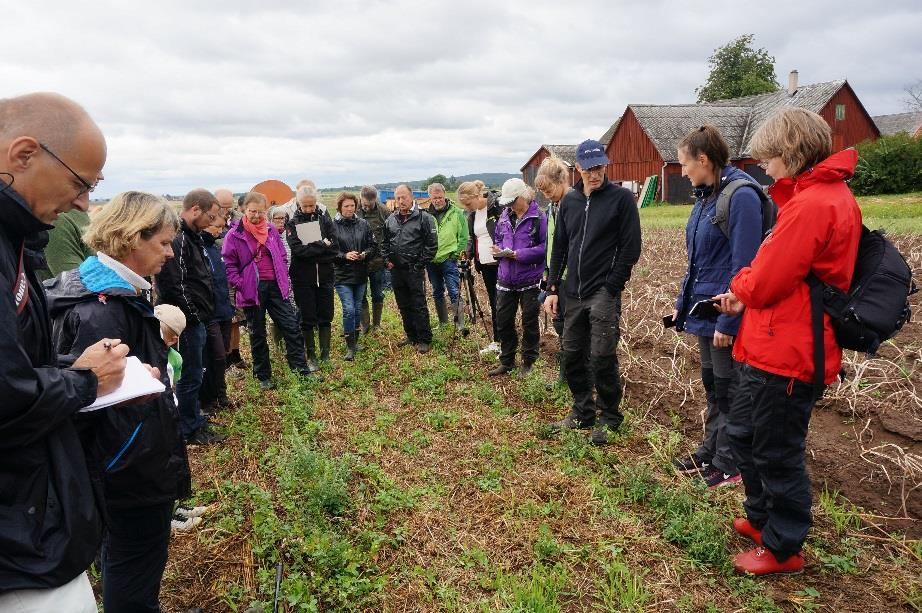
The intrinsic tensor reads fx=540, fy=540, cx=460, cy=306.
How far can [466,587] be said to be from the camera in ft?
10.3

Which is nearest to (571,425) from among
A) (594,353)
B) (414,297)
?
(594,353)

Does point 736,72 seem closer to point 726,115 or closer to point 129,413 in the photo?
point 726,115

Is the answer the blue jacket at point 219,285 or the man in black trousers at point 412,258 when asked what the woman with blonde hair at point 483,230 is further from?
the blue jacket at point 219,285

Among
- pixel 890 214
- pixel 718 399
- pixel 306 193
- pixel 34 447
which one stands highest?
pixel 306 193

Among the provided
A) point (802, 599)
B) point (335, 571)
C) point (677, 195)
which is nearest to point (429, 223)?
point (335, 571)

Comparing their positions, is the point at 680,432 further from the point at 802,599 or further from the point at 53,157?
the point at 53,157

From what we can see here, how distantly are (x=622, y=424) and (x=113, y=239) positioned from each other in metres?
4.14

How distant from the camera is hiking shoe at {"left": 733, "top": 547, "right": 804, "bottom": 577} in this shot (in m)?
3.02

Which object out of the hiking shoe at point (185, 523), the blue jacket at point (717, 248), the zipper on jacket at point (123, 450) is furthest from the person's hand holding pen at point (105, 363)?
the blue jacket at point (717, 248)

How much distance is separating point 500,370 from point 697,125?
3833 cm

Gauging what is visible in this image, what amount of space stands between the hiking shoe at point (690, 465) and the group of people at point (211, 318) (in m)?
0.02

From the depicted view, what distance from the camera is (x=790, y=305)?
276cm

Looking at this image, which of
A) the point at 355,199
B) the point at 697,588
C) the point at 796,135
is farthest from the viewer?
the point at 355,199

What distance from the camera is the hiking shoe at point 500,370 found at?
6.63 meters
